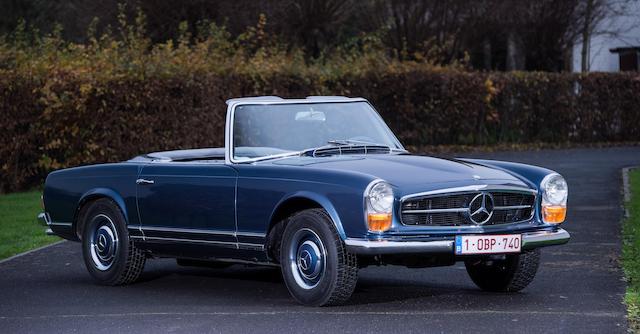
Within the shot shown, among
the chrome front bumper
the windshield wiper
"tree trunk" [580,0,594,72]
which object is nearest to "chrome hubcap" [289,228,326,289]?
the chrome front bumper

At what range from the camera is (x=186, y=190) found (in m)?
10.2

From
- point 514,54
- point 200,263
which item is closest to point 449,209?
point 200,263

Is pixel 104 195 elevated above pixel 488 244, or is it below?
above

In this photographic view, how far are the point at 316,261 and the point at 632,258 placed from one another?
3991 mm

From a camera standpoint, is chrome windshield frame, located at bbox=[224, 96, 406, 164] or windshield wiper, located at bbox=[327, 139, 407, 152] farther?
windshield wiper, located at bbox=[327, 139, 407, 152]

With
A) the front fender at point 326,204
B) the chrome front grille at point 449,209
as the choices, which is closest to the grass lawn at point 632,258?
the chrome front grille at point 449,209

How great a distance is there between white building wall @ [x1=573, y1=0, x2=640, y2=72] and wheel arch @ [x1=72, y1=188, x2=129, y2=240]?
36.5m

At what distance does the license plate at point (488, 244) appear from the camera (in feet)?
29.1

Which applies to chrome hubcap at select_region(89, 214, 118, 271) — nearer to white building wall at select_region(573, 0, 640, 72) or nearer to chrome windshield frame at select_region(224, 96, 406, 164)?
chrome windshield frame at select_region(224, 96, 406, 164)

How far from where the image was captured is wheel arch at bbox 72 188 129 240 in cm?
1078

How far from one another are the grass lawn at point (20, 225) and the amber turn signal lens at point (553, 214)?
20.5 feet

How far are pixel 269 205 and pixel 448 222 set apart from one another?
1.33 metres

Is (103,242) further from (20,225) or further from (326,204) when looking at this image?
(20,225)

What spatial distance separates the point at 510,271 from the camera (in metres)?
9.88
